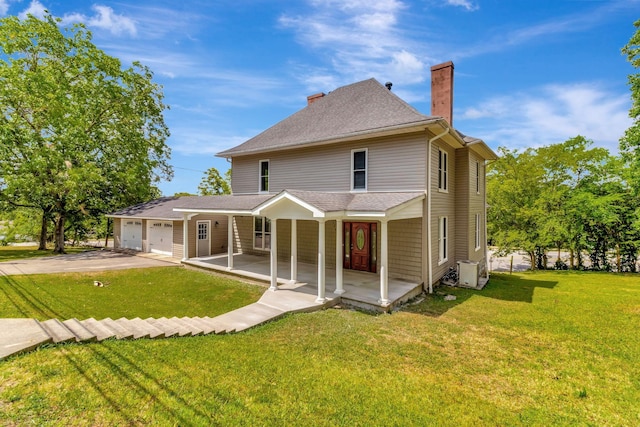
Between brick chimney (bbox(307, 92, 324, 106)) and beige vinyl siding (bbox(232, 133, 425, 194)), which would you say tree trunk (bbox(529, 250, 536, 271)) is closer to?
beige vinyl siding (bbox(232, 133, 425, 194))

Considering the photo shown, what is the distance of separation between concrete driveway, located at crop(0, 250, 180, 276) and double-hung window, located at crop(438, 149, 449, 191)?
→ 1295 centimetres

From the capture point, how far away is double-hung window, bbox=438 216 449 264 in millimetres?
11859

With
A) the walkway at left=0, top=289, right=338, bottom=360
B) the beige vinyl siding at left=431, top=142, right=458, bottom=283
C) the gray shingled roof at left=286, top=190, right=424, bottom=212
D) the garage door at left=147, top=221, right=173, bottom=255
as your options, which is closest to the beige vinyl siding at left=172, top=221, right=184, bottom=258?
the garage door at left=147, top=221, right=173, bottom=255

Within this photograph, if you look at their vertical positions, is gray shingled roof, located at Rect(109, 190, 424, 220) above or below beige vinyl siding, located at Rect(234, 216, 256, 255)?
above

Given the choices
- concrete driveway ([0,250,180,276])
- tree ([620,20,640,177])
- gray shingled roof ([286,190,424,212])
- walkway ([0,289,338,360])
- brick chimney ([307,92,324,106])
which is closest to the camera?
walkway ([0,289,338,360])

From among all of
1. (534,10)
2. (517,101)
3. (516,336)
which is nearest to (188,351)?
(516,336)

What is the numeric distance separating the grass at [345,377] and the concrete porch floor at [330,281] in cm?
114

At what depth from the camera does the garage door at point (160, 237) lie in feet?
56.7

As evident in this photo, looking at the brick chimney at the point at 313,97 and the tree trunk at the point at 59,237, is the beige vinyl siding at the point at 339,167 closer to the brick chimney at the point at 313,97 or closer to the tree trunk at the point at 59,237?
the brick chimney at the point at 313,97

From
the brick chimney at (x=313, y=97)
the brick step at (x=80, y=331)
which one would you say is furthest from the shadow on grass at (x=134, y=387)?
the brick chimney at (x=313, y=97)

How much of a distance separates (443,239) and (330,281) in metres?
5.25

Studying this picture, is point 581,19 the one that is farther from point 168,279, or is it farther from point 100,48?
point 100,48

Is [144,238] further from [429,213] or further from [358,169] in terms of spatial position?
[429,213]

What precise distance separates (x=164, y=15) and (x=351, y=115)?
7521 millimetres
